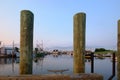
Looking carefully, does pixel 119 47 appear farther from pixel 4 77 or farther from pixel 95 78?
pixel 4 77

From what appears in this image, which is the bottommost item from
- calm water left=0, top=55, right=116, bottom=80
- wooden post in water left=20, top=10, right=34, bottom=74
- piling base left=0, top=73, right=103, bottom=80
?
calm water left=0, top=55, right=116, bottom=80

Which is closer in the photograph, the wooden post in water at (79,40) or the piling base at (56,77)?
the piling base at (56,77)

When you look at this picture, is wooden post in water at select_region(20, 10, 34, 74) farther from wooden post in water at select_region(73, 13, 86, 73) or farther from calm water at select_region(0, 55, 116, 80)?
calm water at select_region(0, 55, 116, 80)

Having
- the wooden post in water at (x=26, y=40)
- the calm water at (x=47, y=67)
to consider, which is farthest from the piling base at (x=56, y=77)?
the calm water at (x=47, y=67)

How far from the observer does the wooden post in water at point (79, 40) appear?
756cm

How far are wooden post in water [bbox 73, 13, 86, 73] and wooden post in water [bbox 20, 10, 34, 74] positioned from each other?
5.14 ft

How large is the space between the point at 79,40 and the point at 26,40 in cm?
183

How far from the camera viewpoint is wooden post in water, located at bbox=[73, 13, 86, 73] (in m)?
7.56

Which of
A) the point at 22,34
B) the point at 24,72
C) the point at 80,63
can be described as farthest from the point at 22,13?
the point at 80,63

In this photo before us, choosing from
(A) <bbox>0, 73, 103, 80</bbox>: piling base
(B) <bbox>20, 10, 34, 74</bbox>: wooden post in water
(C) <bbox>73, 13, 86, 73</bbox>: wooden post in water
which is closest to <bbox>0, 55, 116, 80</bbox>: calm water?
(C) <bbox>73, 13, 86, 73</bbox>: wooden post in water

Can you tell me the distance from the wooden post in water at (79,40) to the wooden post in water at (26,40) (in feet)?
5.14

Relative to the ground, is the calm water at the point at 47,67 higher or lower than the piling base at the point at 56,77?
lower

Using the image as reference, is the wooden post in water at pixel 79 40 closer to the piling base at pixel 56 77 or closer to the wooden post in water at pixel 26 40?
the piling base at pixel 56 77

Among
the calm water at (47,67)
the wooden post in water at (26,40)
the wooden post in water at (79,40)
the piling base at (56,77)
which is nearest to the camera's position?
the piling base at (56,77)
